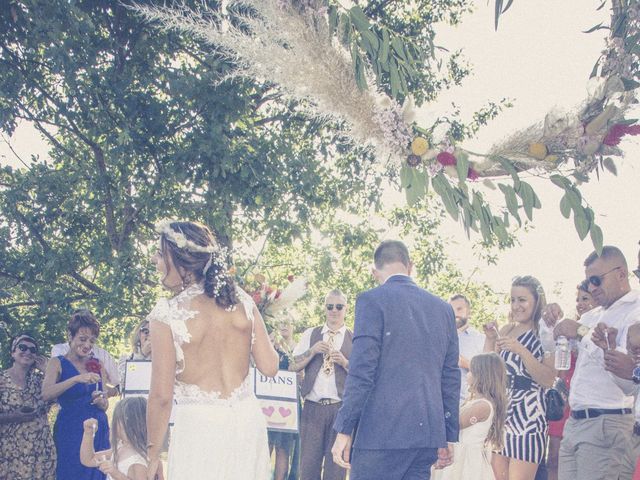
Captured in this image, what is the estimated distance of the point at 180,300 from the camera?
3818 millimetres

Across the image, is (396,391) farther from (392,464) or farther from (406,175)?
(406,175)

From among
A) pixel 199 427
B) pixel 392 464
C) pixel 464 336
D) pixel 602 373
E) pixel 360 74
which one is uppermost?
pixel 464 336

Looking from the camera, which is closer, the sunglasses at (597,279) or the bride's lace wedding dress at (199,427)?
the bride's lace wedding dress at (199,427)

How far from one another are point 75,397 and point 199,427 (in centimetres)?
373

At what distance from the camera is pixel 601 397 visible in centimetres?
506

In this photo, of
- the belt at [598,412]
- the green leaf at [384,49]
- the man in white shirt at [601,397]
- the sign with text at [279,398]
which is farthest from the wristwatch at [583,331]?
the green leaf at [384,49]

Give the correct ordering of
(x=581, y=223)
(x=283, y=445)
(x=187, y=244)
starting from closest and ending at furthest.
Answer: (x=581, y=223)
(x=187, y=244)
(x=283, y=445)

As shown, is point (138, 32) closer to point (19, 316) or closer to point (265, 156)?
point (265, 156)

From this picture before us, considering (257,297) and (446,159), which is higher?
(257,297)

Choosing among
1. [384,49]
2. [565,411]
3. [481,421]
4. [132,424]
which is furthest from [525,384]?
[384,49]

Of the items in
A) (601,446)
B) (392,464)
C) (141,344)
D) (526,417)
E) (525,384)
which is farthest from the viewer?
(141,344)

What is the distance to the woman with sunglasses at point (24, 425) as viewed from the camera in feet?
22.8

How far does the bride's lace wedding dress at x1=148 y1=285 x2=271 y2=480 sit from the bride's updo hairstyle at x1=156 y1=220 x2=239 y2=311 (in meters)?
0.16

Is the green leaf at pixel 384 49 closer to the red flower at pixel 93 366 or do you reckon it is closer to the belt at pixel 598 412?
the belt at pixel 598 412
